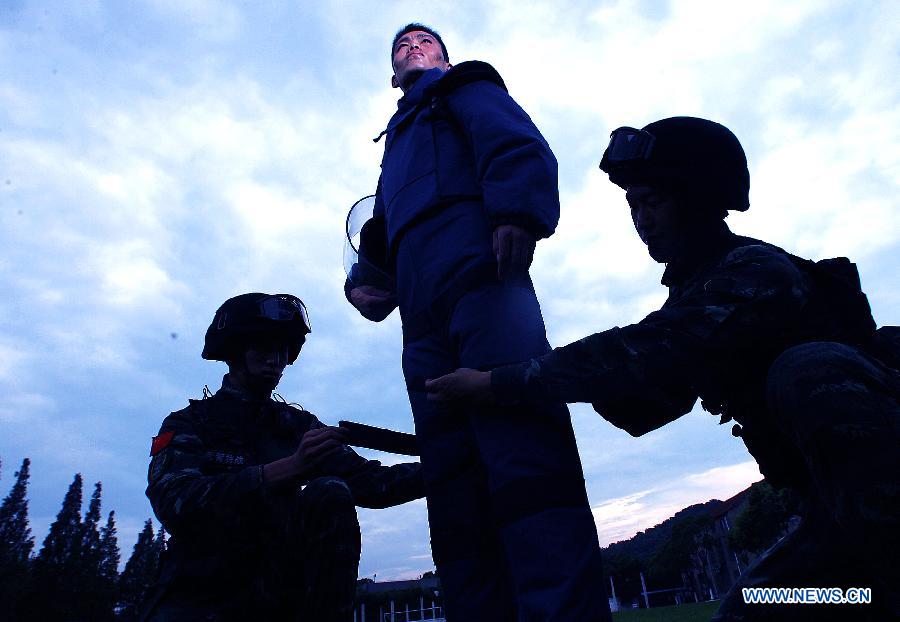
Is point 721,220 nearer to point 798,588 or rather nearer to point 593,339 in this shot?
point 593,339

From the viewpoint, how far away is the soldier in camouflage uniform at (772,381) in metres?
1.53

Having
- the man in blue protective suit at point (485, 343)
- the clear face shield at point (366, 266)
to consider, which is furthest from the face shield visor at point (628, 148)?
the clear face shield at point (366, 266)

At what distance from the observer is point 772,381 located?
178cm

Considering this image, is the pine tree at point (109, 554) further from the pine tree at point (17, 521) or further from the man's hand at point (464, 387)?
the man's hand at point (464, 387)

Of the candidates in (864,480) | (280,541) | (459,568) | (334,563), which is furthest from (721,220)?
(280,541)

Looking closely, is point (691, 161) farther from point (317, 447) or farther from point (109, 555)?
point (109, 555)

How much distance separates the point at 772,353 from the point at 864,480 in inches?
22.9

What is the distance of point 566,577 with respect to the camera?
188cm

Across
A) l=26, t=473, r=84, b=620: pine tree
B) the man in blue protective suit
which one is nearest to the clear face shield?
the man in blue protective suit

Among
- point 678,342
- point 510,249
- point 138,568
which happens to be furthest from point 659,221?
point 138,568

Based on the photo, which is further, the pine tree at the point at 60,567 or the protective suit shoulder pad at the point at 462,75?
the pine tree at the point at 60,567

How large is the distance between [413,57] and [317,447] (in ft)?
8.86

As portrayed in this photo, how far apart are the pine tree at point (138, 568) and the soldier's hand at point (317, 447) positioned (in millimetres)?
103817

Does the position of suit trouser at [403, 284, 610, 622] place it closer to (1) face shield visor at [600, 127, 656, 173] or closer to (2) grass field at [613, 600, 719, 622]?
(1) face shield visor at [600, 127, 656, 173]
